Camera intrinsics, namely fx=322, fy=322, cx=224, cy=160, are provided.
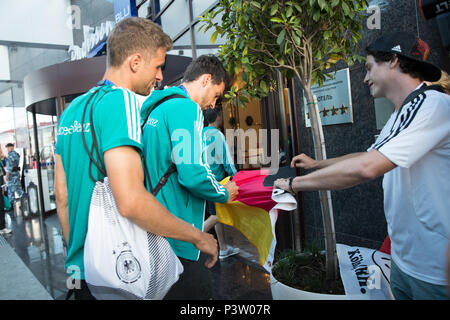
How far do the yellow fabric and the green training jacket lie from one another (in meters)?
0.83

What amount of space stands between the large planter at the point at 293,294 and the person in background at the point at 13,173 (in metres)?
10.5

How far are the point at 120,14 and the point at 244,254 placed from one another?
8.06m

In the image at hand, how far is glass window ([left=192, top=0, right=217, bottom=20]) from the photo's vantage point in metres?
6.54

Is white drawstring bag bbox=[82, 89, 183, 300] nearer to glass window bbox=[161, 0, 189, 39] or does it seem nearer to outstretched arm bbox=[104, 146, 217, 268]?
outstretched arm bbox=[104, 146, 217, 268]

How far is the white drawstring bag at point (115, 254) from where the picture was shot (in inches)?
46.6

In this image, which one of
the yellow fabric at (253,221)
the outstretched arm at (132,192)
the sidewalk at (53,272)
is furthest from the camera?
the sidewalk at (53,272)

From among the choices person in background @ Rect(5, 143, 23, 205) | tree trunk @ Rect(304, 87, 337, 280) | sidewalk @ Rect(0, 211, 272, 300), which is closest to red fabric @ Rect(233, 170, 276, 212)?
tree trunk @ Rect(304, 87, 337, 280)

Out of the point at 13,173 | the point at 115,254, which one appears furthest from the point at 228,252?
the point at 13,173

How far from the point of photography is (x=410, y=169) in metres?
1.56

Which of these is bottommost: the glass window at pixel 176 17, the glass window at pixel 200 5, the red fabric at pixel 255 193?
the red fabric at pixel 255 193

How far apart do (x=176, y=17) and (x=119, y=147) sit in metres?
7.74

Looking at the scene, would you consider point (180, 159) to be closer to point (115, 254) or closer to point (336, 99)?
point (115, 254)

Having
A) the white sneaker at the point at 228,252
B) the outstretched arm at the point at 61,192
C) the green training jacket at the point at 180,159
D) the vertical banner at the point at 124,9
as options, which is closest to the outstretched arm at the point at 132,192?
the green training jacket at the point at 180,159

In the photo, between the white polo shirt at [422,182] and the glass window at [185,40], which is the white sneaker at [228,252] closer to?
the white polo shirt at [422,182]
